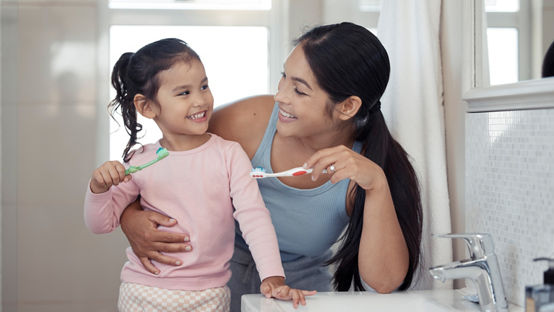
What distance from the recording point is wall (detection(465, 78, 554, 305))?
0.94m

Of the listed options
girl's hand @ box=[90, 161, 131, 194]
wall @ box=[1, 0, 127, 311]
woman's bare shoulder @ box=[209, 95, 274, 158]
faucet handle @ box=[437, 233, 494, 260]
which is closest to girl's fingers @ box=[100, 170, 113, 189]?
girl's hand @ box=[90, 161, 131, 194]

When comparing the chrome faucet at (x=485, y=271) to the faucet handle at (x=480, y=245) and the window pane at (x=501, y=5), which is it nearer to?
the faucet handle at (x=480, y=245)

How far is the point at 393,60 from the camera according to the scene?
144cm

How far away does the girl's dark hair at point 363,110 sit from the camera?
1.26 meters

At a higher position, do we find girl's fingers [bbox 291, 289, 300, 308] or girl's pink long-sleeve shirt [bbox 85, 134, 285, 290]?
girl's pink long-sleeve shirt [bbox 85, 134, 285, 290]

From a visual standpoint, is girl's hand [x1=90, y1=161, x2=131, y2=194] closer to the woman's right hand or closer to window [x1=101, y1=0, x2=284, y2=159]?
the woman's right hand

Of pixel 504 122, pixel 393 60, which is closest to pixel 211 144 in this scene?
pixel 393 60

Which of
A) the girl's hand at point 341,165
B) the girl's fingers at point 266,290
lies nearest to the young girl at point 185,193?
the girl's fingers at point 266,290

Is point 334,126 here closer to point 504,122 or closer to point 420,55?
point 420,55

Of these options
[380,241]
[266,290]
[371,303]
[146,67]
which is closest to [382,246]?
[380,241]

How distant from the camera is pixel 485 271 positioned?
3.19 ft

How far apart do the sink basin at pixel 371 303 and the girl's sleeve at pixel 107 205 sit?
1.26 ft

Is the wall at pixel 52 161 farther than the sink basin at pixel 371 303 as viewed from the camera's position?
Yes

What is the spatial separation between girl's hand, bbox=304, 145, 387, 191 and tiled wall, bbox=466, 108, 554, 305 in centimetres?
20
